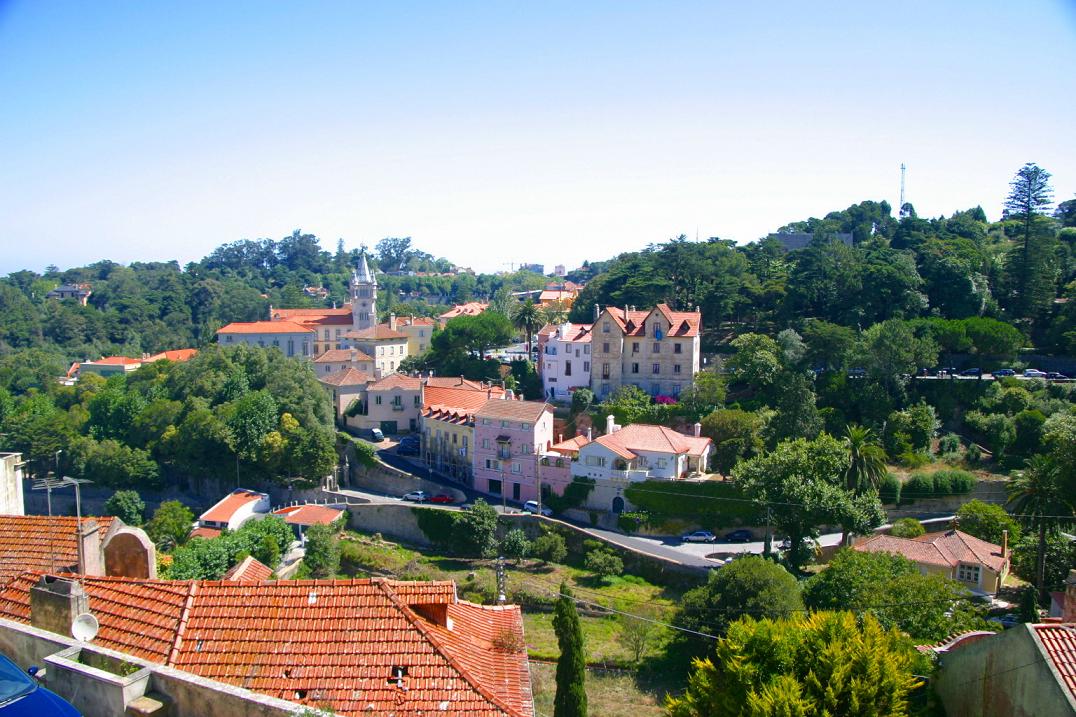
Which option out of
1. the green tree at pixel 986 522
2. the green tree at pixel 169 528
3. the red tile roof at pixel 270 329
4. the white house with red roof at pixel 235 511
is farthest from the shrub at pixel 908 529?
the red tile roof at pixel 270 329

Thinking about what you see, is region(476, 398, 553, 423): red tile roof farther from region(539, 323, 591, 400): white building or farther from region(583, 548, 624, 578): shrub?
region(583, 548, 624, 578): shrub

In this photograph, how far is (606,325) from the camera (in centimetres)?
4512

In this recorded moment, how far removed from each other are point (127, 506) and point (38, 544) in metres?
33.0

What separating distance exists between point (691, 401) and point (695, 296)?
12243 millimetres

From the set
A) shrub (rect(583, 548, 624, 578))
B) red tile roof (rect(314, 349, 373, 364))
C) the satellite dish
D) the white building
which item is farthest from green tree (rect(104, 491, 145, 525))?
the satellite dish

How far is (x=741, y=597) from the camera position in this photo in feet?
81.8

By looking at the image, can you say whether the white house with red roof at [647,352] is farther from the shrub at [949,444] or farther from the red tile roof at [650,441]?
the shrub at [949,444]

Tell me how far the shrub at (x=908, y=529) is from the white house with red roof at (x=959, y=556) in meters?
1.81

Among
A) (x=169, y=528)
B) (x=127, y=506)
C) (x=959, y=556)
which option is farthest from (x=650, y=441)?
(x=127, y=506)

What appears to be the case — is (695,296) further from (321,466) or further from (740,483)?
(321,466)

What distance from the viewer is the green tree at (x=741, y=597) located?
24.4 m

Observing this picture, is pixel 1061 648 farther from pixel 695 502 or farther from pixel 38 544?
pixel 695 502

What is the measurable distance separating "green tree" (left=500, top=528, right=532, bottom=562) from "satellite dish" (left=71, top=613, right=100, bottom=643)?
83.8ft

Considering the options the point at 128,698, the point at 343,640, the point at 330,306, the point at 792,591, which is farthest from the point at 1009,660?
the point at 330,306
